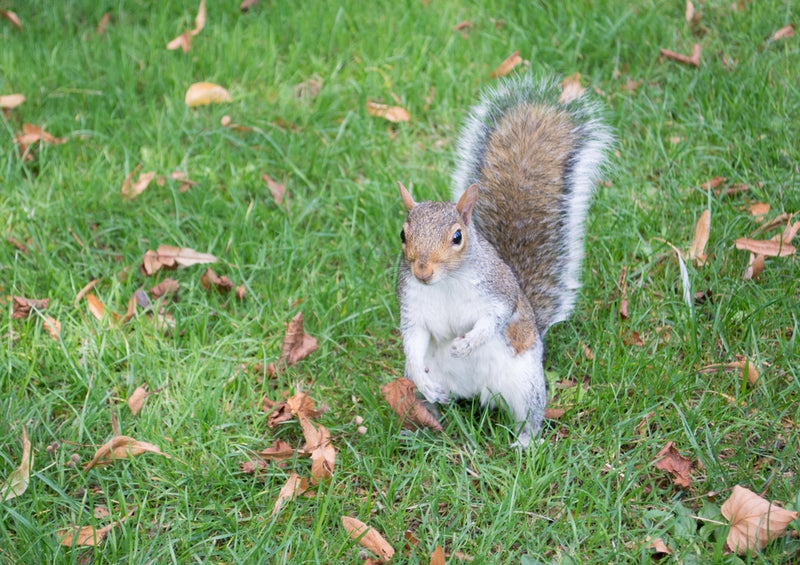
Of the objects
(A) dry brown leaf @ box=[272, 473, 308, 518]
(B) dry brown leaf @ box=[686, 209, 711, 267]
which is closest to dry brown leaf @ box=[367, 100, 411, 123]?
(B) dry brown leaf @ box=[686, 209, 711, 267]

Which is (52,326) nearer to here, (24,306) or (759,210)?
(24,306)

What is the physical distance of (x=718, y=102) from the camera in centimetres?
267

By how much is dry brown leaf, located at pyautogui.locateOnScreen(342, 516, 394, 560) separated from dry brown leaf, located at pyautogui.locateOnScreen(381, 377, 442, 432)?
0.27 m

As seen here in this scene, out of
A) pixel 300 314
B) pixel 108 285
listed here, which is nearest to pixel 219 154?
pixel 108 285

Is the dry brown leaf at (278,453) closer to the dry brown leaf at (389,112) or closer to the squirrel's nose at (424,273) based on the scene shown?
the squirrel's nose at (424,273)

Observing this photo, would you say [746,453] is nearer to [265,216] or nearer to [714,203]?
[714,203]

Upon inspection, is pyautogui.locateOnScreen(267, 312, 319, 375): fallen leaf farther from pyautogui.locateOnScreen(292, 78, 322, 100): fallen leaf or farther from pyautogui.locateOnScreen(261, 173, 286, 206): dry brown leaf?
pyautogui.locateOnScreen(292, 78, 322, 100): fallen leaf

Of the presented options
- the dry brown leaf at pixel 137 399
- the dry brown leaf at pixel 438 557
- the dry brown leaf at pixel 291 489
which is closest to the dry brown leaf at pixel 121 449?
the dry brown leaf at pixel 137 399

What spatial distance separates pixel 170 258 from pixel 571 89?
4.06 ft

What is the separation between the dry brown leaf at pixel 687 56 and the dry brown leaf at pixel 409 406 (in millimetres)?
1642

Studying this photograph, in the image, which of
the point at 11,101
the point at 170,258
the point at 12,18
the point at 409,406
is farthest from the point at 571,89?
the point at 12,18

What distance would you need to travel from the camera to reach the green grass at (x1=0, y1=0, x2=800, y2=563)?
172 centimetres

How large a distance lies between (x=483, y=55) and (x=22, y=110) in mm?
1610

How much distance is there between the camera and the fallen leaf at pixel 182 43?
3186mm
